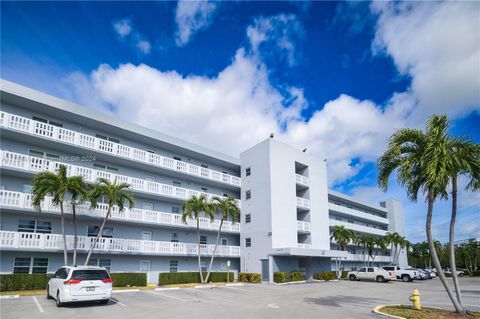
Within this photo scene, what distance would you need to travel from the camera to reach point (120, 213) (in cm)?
2752

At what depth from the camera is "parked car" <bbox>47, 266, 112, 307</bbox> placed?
14.9m

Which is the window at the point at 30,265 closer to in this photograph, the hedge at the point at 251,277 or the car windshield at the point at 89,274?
the car windshield at the point at 89,274

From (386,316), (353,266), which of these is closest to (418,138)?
(386,316)

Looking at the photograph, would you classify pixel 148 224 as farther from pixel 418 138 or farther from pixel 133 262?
pixel 418 138

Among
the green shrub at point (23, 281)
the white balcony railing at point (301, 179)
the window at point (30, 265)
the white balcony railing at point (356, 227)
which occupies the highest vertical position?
the white balcony railing at point (301, 179)

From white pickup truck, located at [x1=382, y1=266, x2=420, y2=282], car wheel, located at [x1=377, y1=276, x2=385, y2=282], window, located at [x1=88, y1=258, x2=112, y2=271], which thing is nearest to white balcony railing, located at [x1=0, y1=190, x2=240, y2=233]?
window, located at [x1=88, y1=258, x2=112, y2=271]

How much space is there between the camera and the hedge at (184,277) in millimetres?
27969

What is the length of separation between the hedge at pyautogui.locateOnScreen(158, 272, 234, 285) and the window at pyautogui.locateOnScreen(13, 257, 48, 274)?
8.13 m

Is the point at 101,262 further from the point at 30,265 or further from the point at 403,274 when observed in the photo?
the point at 403,274

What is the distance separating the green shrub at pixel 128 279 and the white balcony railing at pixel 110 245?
1953 mm

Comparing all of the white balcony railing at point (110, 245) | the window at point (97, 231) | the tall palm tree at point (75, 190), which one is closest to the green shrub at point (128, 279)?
the white balcony railing at point (110, 245)

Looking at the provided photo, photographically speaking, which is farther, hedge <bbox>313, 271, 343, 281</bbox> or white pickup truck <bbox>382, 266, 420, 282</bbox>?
white pickup truck <bbox>382, 266, 420, 282</bbox>

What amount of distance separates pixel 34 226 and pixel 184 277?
39.4 ft

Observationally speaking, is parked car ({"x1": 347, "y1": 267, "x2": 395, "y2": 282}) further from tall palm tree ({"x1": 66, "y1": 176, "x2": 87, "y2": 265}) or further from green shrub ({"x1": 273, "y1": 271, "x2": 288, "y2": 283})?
tall palm tree ({"x1": 66, "y1": 176, "x2": 87, "y2": 265})
